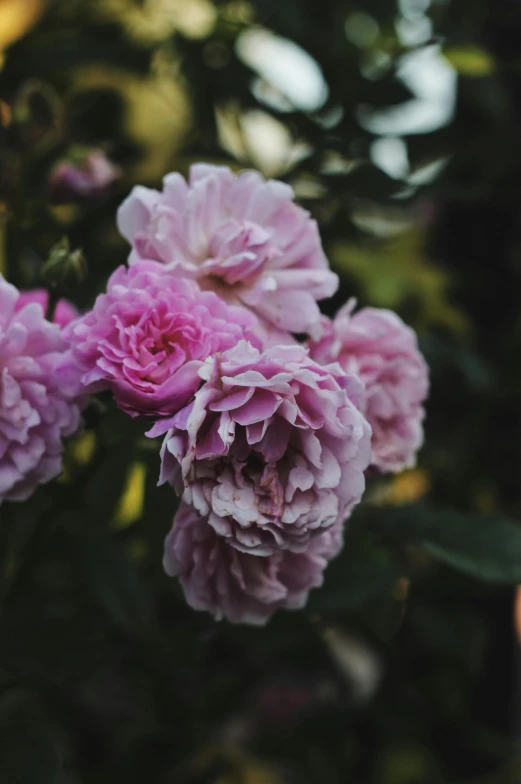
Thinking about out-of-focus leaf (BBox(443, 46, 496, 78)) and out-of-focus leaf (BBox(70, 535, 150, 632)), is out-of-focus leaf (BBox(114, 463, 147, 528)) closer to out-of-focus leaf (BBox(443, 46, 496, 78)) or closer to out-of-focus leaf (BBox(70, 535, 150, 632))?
out-of-focus leaf (BBox(70, 535, 150, 632))

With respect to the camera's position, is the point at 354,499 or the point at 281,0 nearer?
the point at 354,499

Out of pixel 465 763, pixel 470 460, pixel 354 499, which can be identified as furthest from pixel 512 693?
pixel 354 499

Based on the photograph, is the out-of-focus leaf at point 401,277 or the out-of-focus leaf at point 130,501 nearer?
the out-of-focus leaf at point 130,501

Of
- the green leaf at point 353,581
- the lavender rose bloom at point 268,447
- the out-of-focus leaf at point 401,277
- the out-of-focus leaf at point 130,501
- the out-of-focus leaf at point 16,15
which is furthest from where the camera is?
the out-of-focus leaf at point 401,277

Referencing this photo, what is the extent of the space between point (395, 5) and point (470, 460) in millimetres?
651

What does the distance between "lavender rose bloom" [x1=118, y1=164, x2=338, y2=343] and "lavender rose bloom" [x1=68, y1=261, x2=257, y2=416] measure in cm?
3

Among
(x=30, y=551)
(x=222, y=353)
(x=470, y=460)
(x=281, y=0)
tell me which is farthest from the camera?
(x=470, y=460)

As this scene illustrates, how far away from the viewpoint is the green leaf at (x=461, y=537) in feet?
2.10

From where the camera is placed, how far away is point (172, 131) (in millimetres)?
1427

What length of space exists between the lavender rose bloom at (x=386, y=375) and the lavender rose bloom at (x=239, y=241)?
50 mm

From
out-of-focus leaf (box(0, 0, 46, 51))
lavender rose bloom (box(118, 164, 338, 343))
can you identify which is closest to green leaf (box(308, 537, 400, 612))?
lavender rose bloom (box(118, 164, 338, 343))

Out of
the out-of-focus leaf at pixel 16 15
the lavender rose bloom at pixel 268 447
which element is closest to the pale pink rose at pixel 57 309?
the lavender rose bloom at pixel 268 447

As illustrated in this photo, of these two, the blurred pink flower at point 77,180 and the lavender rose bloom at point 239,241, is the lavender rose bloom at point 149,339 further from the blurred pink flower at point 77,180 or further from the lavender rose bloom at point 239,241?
the blurred pink flower at point 77,180

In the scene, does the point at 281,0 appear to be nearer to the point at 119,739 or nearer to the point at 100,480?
the point at 100,480
